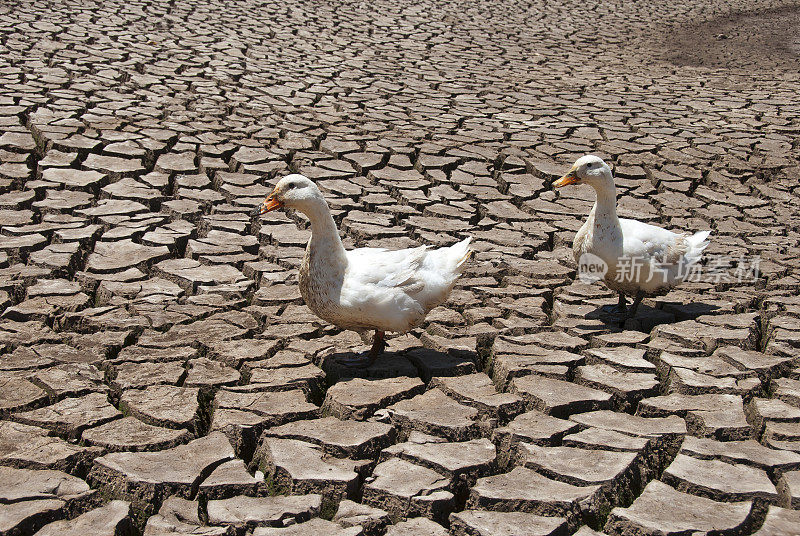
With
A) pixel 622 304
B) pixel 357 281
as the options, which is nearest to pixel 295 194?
pixel 357 281

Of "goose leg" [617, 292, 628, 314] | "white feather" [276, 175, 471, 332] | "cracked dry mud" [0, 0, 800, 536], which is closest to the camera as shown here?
"cracked dry mud" [0, 0, 800, 536]

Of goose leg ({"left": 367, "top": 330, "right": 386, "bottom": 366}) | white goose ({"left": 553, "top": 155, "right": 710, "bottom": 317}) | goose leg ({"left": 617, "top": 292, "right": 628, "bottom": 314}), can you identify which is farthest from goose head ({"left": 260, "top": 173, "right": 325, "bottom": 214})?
goose leg ({"left": 617, "top": 292, "right": 628, "bottom": 314})

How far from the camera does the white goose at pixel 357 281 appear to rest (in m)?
3.59

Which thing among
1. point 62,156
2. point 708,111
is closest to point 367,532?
point 62,156

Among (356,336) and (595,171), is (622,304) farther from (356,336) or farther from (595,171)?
(356,336)

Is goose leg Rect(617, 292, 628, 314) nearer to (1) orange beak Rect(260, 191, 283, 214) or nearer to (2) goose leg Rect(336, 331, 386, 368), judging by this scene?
(2) goose leg Rect(336, 331, 386, 368)

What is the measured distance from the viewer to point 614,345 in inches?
158

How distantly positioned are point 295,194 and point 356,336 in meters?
0.83

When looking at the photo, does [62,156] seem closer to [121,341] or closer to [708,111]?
[121,341]

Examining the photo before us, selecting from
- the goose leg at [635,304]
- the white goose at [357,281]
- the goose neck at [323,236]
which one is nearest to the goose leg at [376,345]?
the white goose at [357,281]

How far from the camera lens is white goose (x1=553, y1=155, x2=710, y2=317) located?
4.26 metres

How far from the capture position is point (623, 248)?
4266 mm

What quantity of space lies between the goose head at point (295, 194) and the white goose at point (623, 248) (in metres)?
1.33

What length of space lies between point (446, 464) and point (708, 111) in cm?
678
